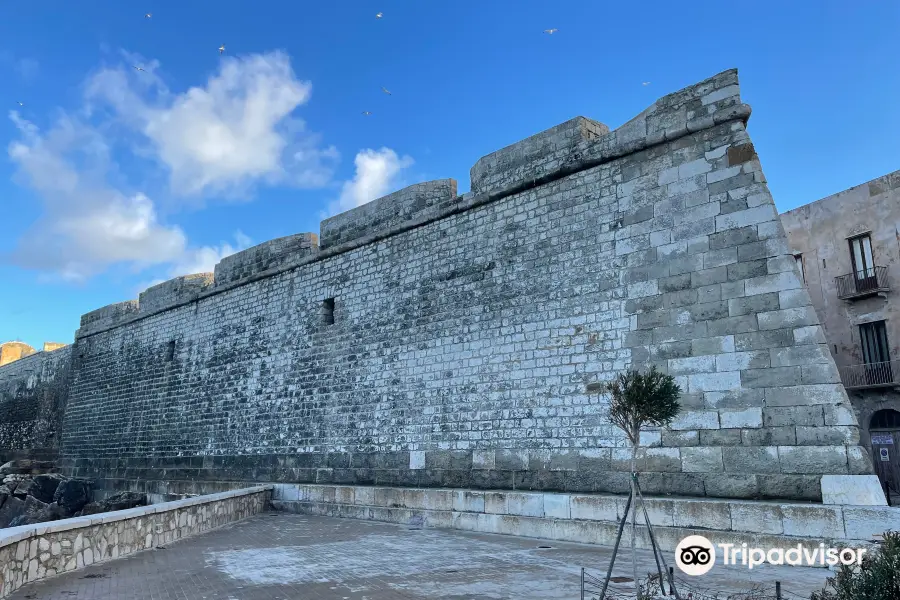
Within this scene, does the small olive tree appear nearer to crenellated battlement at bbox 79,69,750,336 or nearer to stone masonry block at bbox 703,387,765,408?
stone masonry block at bbox 703,387,765,408

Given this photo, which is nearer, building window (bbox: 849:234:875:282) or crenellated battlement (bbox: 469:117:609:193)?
crenellated battlement (bbox: 469:117:609:193)

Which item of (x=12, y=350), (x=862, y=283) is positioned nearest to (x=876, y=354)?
(x=862, y=283)

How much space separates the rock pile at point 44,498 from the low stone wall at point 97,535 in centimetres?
492

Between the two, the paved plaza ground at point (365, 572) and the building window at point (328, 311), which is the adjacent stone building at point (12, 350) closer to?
the building window at point (328, 311)

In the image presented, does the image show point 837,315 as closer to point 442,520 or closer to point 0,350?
point 442,520

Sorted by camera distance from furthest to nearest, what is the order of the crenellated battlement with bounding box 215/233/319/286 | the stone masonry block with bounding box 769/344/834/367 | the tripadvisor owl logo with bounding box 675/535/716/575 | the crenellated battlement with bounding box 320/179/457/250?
the crenellated battlement with bounding box 215/233/319/286 → the crenellated battlement with bounding box 320/179/457/250 → the stone masonry block with bounding box 769/344/834/367 → the tripadvisor owl logo with bounding box 675/535/716/575

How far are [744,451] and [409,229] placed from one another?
633 cm

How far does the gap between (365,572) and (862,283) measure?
46.6 feet

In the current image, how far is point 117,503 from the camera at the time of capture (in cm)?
1336

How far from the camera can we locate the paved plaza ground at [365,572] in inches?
199

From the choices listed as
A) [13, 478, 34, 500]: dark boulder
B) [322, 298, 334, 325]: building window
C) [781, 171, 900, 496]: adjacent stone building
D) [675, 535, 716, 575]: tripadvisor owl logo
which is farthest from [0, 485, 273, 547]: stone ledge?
[781, 171, 900, 496]: adjacent stone building

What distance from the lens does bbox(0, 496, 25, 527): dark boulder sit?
14500mm

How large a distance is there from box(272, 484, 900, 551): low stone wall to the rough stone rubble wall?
13147mm

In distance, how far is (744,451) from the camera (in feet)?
21.7
